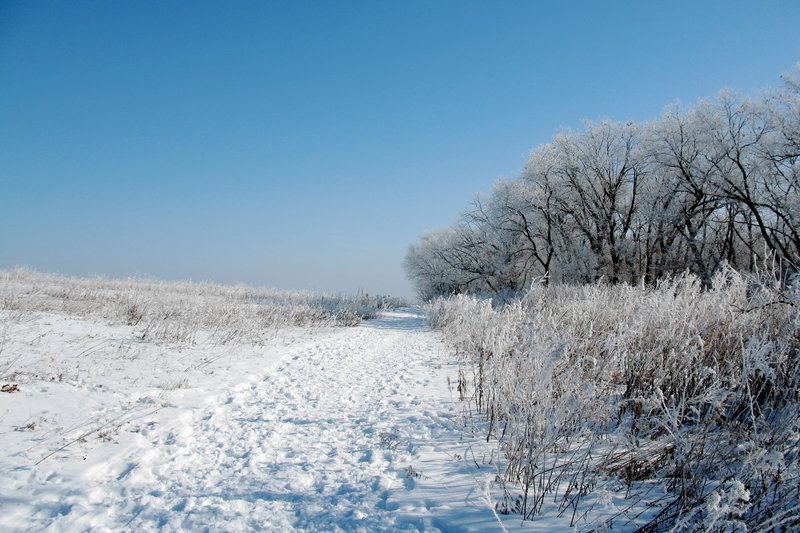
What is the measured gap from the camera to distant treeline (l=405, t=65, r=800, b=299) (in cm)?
1914

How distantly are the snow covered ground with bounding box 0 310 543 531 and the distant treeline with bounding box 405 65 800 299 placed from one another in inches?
717

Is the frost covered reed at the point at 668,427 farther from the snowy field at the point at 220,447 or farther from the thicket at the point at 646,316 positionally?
the snowy field at the point at 220,447

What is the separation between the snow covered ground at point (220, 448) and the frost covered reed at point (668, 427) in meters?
0.46

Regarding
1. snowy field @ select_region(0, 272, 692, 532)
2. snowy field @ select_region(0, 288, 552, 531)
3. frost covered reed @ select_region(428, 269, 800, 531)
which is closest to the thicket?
frost covered reed @ select_region(428, 269, 800, 531)

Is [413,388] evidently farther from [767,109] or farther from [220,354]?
[767,109]

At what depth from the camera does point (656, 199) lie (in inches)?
914

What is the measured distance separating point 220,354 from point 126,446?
4.01 m

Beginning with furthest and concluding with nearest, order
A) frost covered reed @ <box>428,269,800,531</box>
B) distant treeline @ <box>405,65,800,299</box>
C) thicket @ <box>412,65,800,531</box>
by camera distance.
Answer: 1. distant treeline @ <box>405,65,800,299</box>
2. thicket @ <box>412,65,800,531</box>
3. frost covered reed @ <box>428,269,800,531</box>

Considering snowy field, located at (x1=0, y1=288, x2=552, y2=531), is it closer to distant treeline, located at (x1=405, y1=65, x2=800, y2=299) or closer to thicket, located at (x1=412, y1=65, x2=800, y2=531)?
thicket, located at (x1=412, y1=65, x2=800, y2=531)

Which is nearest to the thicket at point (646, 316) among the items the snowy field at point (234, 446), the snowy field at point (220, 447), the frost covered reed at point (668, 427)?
the frost covered reed at point (668, 427)

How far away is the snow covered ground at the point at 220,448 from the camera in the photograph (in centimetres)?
235

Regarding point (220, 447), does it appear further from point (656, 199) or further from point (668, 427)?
point (656, 199)

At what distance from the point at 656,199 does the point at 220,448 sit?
26.3 metres

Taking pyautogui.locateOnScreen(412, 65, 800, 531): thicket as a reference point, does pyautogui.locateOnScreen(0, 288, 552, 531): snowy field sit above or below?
below
